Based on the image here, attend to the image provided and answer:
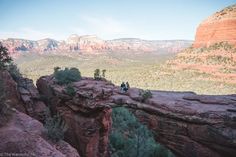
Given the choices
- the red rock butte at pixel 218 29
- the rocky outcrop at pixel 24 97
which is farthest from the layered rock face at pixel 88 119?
the red rock butte at pixel 218 29

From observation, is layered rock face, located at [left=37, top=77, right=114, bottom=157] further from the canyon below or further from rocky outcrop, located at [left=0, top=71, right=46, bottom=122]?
rocky outcrop, located at [left=0, top=71, right=46, bottom=122]

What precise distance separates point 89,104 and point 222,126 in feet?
24.5

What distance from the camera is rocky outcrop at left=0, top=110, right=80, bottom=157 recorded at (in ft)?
26.8

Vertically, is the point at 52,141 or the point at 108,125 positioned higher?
the point at 52,141

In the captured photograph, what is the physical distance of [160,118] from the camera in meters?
15.3

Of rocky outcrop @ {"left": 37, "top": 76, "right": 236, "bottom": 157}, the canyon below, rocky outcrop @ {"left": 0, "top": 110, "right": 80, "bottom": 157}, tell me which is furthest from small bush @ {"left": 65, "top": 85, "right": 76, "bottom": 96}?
rocky outcrop @ {"left": 0, "top": 110, "right": 80, "bottom": 157}

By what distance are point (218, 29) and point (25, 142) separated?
8650cm

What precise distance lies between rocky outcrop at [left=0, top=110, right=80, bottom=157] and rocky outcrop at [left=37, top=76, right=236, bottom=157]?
18.8 ft

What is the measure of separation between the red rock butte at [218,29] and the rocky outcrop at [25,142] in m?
80.4

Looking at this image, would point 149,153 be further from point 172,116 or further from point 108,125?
point 172,116

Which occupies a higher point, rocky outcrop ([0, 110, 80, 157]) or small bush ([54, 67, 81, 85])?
small bush ([54, 67, 81, 85])

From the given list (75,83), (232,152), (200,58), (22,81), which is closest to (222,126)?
(232,152)

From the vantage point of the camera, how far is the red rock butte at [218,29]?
82.7 m

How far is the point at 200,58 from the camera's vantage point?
8000 cm
